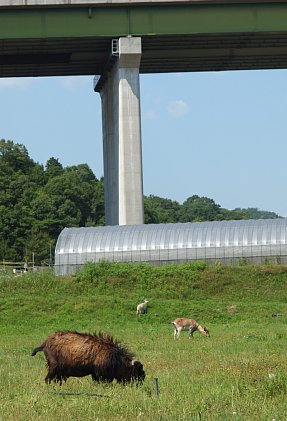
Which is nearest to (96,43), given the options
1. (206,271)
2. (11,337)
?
(206,271)

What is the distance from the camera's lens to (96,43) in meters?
59.4

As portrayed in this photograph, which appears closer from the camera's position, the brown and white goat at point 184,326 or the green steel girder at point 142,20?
the brown and white goat at point 184,326

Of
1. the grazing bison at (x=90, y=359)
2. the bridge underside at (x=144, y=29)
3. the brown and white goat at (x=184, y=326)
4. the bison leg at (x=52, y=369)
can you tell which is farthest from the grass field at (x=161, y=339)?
the bridge underside at (x=144, y=29)

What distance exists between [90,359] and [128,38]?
40759 millimetres

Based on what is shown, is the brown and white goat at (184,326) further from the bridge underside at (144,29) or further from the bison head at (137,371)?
the bridge underside at (144,29)

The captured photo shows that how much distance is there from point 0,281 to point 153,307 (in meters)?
11.3

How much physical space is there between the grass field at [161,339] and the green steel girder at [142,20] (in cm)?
1391

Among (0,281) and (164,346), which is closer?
(164,346)

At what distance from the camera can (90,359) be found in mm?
18734

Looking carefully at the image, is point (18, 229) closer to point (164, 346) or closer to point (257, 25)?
point (257, 25)

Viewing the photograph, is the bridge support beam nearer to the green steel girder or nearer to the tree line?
the green steel girder

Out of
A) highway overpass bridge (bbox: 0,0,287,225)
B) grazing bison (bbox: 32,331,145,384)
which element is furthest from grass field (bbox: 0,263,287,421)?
highway overpass bridge (bbox: 0,0,287,225)

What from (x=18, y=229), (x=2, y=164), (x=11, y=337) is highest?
(x=2, y=164)

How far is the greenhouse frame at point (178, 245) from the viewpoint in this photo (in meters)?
55.4
